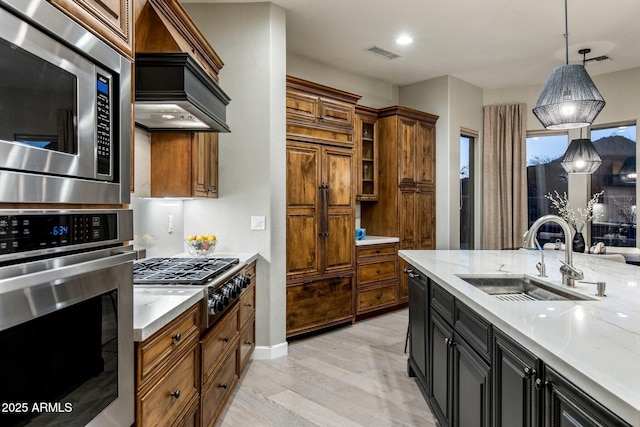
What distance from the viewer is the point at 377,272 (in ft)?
16.0

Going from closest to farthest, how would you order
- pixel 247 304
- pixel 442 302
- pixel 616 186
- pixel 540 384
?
pixel 540 384 < pixel 442 302 < pixel 247 304 < pixel 616 186

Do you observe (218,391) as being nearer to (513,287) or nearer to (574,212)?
(513,287)

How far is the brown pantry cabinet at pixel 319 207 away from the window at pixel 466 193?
244 cm

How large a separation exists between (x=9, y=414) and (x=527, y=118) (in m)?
6.69

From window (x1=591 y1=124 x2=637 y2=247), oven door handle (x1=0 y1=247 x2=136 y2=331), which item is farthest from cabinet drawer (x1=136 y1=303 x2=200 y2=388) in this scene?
window (x1=591 y1=124 x2=637 y2=247)

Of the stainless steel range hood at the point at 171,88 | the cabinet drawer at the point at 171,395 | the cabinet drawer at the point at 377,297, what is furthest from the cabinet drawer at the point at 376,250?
the cabinet drawer at the point at 171,395

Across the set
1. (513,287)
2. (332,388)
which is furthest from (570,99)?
(332,388)

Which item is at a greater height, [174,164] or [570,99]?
[570,99]

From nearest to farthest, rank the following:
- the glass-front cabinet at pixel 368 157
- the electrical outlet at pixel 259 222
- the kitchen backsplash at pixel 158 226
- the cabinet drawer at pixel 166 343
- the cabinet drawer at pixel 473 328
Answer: the cabinet drawer at pixel 166 343 → the cabinet drawer at pixel 473 328 → the kitchen backsplash at pixel 158 226 → the electrical outlet at pixel 259 222 → the glass-front cabinet at pixel 368 157

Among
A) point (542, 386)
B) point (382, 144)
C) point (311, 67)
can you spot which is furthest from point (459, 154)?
point (542, 386)

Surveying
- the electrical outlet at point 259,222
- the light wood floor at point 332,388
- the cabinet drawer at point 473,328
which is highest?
the electrical outlet at point 259,222

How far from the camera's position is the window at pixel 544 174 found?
6043 mm

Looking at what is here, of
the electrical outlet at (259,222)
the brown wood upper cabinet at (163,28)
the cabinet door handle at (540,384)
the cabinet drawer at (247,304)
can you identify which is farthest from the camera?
the electrical outlet at (259,222)

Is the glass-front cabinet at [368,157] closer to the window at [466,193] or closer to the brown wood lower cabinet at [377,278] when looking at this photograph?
the brown wood lower cabinet at [377,278]
